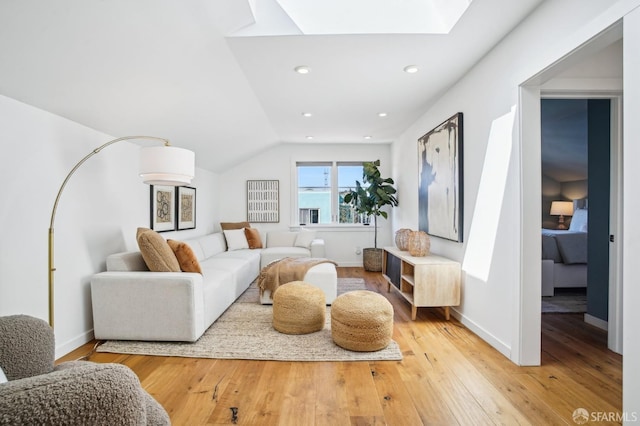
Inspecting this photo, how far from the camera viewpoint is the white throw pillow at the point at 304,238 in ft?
18.5

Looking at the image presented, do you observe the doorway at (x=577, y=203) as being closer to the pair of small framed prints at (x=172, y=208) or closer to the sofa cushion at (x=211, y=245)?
the pair of small framed prints at (x=172, y=208)

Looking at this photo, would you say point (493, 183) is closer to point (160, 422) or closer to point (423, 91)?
point (423, 91)

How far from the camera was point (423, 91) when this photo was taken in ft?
11.4

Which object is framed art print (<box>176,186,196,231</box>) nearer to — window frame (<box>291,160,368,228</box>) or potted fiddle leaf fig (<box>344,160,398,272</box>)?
window frame (<box>291,160,368,228</box>)

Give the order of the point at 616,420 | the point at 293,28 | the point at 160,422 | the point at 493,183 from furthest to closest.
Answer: the point at 493,183 < the point at 293,28 < the point at 616,420 < the point at 160,422

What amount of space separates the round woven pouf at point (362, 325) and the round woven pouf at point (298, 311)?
0.31m

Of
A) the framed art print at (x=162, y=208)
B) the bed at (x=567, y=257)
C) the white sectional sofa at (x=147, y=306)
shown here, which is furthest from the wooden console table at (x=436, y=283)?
the framed art print at (x=162, y=208)

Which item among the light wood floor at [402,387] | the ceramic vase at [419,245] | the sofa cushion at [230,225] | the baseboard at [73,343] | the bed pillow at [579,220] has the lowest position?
the light wood floor at [402,387]

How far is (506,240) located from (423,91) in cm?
188

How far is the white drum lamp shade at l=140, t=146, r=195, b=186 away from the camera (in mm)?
2414

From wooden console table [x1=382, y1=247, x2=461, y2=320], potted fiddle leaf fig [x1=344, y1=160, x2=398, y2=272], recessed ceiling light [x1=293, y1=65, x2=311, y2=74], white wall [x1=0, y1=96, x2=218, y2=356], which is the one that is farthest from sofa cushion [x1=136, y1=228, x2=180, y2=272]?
potted fiddle leaf fig [x1=344, y1=160, x2=398, y2=272]

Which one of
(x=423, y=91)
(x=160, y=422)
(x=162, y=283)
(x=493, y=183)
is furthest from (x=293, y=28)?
(x=160, y=422)

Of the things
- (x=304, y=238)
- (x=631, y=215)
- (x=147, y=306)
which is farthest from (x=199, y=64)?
(x=304, y=238)

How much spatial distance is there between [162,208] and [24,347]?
118 inches
